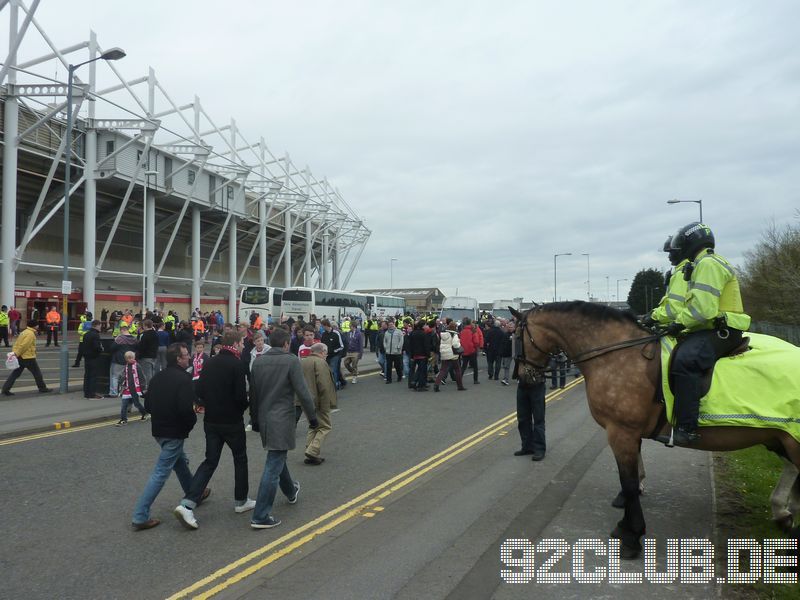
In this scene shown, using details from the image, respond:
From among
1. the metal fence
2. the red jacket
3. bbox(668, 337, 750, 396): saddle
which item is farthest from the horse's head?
the metal fence

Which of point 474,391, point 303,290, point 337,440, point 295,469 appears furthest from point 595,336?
point 303,290

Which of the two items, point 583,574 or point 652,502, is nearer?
point 583,574

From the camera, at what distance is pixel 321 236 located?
64.8m

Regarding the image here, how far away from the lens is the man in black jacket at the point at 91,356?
525 inches

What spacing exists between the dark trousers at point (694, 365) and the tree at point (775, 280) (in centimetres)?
2318

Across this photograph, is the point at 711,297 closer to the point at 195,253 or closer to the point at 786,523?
the point at 786,523

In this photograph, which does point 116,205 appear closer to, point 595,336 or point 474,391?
point 474,391

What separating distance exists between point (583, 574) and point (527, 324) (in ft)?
8.43

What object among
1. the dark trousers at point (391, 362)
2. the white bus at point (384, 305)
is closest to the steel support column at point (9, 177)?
the dark trousers at point (391, 362)

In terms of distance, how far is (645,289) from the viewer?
222ft

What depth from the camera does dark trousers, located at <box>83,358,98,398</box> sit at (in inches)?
538

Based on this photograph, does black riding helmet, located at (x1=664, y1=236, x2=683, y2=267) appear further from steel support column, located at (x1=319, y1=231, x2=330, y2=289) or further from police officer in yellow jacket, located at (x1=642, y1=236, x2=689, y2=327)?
steel support column, located at (x1=319, y1=231, x2=330, y2=289)

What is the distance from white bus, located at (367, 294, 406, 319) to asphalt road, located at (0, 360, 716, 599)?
38.2 meters

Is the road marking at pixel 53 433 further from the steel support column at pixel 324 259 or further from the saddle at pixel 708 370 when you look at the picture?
the steel support column at pixel 324 259
